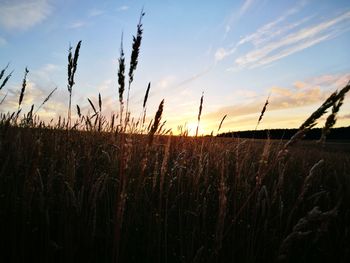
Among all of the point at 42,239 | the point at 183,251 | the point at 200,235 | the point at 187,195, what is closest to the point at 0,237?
the point at 42,239

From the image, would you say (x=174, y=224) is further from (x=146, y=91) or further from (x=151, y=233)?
(x=146, y=91)

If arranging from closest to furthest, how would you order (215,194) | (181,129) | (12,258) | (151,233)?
(12,258) → (151,233) → (215,194) → (181,129)

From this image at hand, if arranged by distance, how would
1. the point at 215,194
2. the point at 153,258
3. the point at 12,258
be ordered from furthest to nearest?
1. the point at 215,194
2. the point at 153,258
3. the point at 12,258

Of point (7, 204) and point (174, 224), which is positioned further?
point (174, 224)

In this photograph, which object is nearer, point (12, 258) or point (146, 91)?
point (12, 258)

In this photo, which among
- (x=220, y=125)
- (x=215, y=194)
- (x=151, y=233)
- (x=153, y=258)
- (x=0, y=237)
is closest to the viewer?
(x=0, y=237)

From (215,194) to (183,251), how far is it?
1.18 meters

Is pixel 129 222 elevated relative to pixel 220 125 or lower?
lower

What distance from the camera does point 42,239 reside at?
177cm

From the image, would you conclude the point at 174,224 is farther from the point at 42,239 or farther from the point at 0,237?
the point at 0,237

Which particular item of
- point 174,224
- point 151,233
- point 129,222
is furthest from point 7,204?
point 174,224

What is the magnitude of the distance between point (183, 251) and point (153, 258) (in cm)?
20

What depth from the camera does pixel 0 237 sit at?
172cm

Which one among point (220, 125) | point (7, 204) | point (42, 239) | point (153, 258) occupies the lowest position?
point (153, 258)
